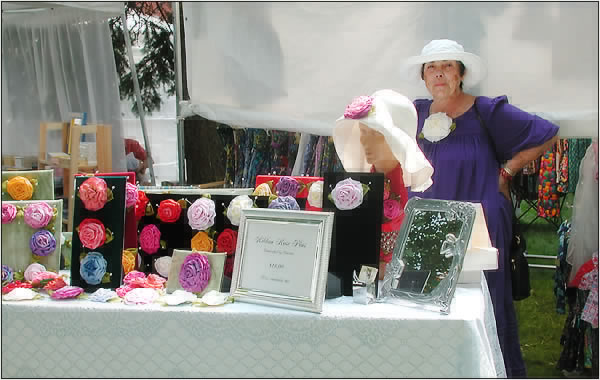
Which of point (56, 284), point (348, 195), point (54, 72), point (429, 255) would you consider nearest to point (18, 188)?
point (56, 284)

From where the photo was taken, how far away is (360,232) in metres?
1.60

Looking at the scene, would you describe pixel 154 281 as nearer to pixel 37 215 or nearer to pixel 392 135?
pixel 37 215

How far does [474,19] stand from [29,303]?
7.26ft

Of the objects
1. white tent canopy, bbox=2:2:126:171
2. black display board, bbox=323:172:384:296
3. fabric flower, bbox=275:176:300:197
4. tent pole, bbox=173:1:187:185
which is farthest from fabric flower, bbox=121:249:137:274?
white tent canopy, bbox=2:2:126:171

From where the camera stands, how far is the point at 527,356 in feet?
11.4

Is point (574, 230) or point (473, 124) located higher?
point (473, 124)

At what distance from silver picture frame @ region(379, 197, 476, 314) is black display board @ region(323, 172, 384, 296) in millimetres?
69

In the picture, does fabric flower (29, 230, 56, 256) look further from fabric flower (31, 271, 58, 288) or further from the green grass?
the green grass

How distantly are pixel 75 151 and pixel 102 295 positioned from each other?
313 cm

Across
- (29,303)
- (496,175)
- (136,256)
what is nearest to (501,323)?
(496,175)

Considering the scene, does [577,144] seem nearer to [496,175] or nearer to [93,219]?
[496,175]

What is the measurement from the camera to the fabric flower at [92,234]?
67.6 inches

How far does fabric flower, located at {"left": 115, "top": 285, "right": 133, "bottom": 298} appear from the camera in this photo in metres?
1.65

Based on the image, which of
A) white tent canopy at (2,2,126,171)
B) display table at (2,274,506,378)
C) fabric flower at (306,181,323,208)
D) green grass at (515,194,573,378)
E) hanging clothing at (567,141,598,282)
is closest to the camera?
display table at (2,274,506,378)
